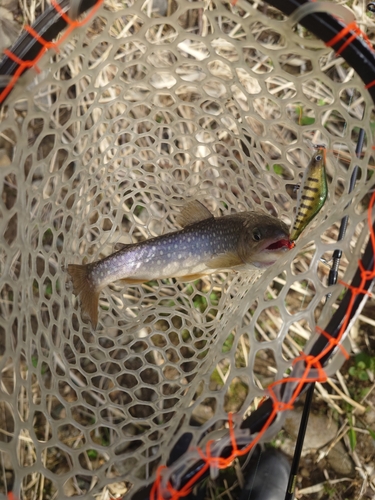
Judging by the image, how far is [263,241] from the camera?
5.02ft

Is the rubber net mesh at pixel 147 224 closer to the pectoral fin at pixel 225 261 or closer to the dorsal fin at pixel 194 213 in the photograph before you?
the pectoral fin at pixel 225 261

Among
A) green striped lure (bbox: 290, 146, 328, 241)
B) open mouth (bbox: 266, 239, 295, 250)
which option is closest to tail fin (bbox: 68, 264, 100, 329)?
open mouth (bbox: 266, 239, 295, 250)

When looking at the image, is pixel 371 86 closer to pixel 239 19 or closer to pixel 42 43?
pixel 239 19

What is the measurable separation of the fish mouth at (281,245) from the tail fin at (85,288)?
2.29 feet

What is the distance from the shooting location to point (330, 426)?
228cm

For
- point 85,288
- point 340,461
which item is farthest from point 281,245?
point 340,461

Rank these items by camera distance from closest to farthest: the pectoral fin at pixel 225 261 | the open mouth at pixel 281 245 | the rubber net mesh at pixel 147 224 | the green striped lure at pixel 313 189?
the green striped lure at pixel 313 189 → the open mouth at pixel 281 245 → the pectoral fin at pixel 225 261 → the rubber net mesh at pixel 147 224

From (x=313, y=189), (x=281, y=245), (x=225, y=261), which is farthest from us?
(x=225, y=261)

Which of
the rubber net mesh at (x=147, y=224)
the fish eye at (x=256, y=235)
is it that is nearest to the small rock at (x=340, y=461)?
the rubber net mesh at (x=147, y=224)

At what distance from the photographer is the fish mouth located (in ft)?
4.93

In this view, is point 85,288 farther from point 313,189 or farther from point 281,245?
point 313,189

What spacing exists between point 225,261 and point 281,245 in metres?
0.24

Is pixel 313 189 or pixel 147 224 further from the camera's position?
pixel 147 224

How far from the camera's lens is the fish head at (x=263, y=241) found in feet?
4.98
